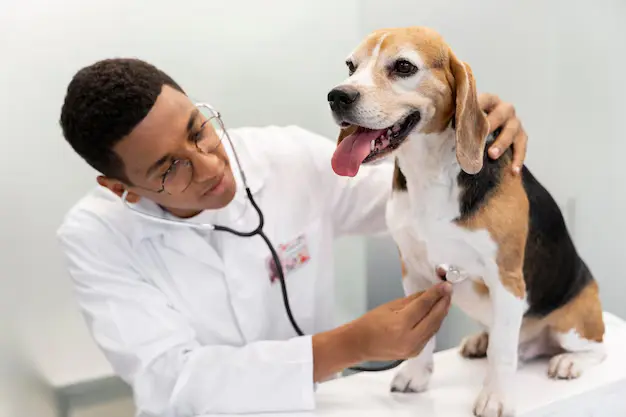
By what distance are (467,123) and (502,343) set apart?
15.1 inches

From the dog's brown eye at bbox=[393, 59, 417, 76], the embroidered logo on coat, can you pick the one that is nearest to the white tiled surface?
the embroidered logo on coat

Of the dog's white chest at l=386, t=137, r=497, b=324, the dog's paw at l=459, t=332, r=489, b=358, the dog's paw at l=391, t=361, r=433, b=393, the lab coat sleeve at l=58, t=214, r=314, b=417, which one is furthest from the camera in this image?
the dog's paw at l=459, t=332, r=489, b=358

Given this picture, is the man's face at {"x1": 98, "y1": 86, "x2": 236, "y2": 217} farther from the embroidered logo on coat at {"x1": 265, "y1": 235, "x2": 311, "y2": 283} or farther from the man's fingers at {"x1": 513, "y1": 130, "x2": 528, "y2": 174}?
the man's fingers at {"x1": 513, "y1": 130, "x2": 528, "y2": 174}

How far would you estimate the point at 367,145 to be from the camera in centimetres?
86

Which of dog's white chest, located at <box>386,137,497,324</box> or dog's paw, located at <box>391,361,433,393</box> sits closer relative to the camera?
dog's white chest, located at <box>386,137,497,324</box>

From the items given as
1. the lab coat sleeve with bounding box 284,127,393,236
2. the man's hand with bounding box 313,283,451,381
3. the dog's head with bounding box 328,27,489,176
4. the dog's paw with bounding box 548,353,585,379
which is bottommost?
the dog's paw with bounding box 548,353,585,379

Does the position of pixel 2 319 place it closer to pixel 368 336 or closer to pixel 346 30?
pixel 368 336

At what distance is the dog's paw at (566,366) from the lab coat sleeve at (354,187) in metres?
0.43

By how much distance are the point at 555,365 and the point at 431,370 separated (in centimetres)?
24

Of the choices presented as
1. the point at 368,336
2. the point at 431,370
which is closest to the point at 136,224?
the point at 368,336

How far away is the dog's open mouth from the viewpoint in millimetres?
856

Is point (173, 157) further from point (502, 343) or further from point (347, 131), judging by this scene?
point (502, 343)

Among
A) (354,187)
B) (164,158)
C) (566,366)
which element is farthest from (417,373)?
(164,158)

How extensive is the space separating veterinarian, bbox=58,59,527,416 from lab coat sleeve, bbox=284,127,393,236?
5cm
